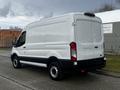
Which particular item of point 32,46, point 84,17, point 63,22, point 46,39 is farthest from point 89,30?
point 32,46

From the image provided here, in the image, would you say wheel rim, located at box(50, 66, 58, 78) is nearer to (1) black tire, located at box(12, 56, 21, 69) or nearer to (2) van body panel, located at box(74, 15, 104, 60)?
(2) van body panel, located at box(74, 15, 104, 60)

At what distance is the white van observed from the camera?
27.6 feet

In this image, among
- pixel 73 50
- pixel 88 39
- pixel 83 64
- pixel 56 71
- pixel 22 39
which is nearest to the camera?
pixel 73 50

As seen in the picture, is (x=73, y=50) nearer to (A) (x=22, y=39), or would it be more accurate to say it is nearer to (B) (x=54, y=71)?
(B) (x=54, y=71)

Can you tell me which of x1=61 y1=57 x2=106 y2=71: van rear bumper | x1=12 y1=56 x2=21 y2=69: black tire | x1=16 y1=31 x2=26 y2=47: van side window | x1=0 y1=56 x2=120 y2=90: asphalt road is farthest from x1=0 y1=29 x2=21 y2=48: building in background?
x1=61 y1=57 x2=106 y2=71: van rear bumper

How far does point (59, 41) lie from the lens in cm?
892

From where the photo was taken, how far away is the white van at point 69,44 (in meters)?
8.41

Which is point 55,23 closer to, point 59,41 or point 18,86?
point 59,41

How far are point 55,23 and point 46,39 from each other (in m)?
0.94

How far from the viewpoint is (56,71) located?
29.6ft

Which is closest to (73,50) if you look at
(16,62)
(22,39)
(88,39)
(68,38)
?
(68,38)

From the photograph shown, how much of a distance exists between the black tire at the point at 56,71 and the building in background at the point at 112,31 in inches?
452

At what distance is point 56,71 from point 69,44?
1384 mm

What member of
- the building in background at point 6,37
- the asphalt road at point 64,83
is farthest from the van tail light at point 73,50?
the building in background at point 6,37
